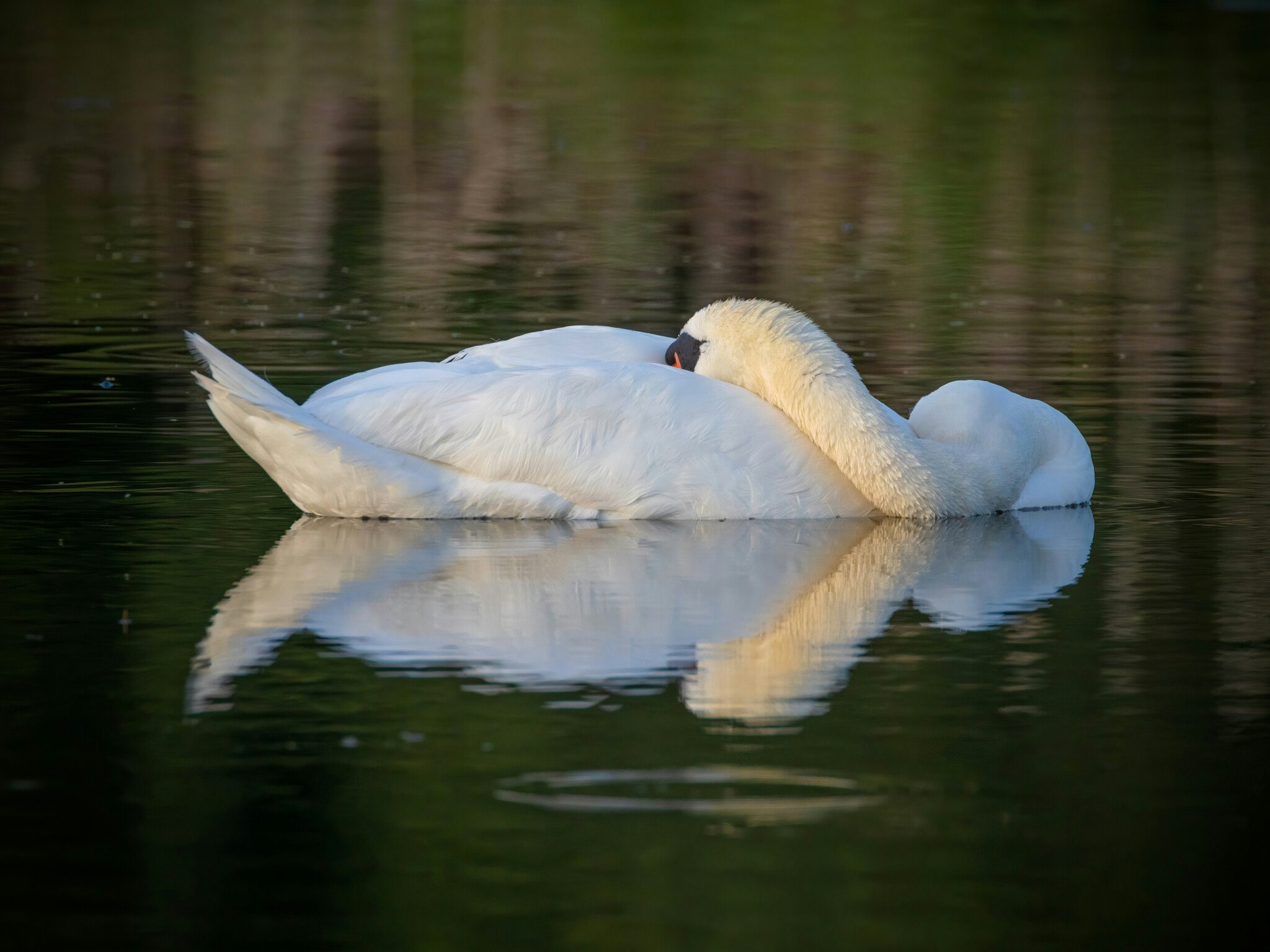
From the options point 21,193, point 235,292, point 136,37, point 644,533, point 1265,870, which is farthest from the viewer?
point 136,37

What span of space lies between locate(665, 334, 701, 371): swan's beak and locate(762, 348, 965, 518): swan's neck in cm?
43

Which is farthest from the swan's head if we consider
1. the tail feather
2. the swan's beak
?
the tail feather

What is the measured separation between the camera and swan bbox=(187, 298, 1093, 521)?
917 centimetres

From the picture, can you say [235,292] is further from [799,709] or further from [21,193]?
[799,709]

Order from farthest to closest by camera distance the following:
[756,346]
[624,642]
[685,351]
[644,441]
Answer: [685,351] → [756,346] → [644,441] → [624,642]

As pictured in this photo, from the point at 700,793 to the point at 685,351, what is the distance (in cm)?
462

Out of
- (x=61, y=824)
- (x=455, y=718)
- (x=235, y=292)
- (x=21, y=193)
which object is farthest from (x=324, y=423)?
(x=21, y=193)

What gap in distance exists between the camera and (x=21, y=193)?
74.0 feet

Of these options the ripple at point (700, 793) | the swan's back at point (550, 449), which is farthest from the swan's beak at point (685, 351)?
the ripple at point (700, 793)

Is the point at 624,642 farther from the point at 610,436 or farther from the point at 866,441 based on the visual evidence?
the point at 866,441

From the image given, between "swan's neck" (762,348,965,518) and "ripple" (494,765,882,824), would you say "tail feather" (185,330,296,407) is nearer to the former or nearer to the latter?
"swan's neck" (762,348,965,518)

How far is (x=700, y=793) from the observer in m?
5.41

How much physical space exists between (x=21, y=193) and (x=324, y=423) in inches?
573

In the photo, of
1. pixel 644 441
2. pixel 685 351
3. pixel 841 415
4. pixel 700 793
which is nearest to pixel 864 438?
pixel 841 415
